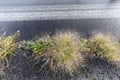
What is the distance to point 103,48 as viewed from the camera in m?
4.93

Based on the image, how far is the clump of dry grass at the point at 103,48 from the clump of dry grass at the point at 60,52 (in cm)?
35

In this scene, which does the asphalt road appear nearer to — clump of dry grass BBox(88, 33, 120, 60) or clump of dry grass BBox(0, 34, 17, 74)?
clump of dry grass BBox(0, 34, 17, 74)

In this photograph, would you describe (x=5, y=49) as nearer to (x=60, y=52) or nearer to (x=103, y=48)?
(x=60, y=52)

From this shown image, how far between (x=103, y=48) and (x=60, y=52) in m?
0.94

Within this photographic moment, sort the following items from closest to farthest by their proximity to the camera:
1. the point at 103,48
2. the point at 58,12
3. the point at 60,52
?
the point at 60,52, the point at 103,48, the point at 58,12

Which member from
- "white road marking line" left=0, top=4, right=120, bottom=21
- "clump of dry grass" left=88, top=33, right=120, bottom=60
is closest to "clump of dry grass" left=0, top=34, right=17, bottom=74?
"white road marking line" left=0, top=4, right=120, bottom=21

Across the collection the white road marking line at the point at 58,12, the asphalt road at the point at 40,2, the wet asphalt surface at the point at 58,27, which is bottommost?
the wet asphalt surface at the point at 58,27

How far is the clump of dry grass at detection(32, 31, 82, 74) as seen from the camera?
459 cm

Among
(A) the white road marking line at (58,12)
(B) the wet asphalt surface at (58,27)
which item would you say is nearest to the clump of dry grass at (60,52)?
(B) the wet asphalt surface at (58,27)

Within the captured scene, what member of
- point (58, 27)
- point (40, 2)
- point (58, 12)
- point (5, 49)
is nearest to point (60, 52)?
point (5, 49)

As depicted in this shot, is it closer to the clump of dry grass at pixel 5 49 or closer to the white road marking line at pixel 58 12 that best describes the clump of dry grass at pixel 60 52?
the clump of dry grass at pixel 5 49

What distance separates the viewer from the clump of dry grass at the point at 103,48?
193 inches

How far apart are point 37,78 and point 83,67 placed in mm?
954

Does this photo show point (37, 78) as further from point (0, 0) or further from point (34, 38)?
point (0, 0)
